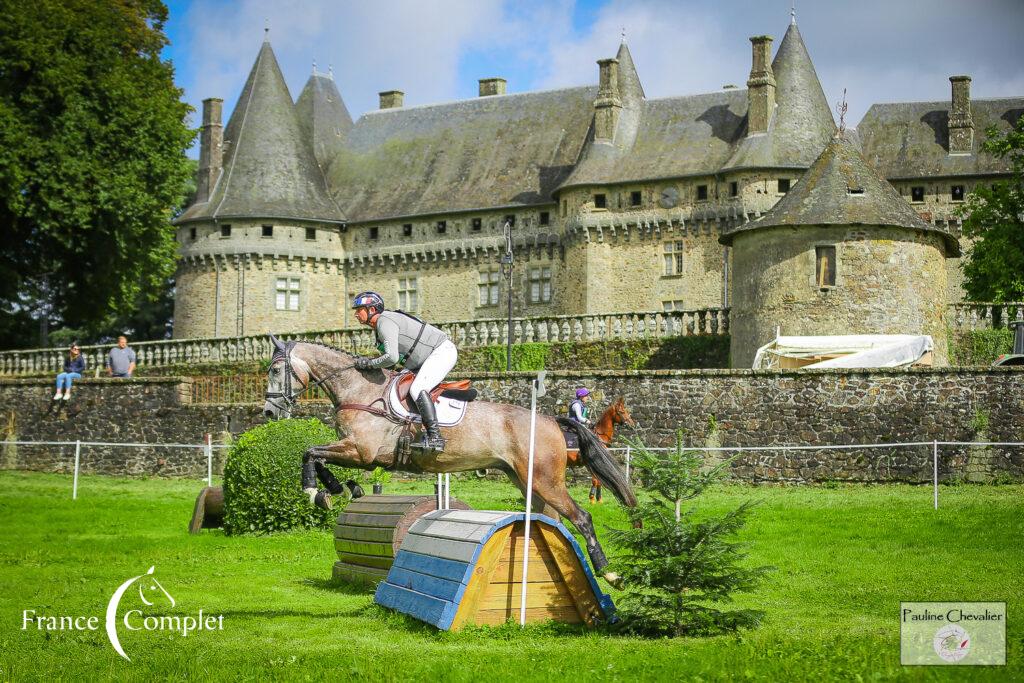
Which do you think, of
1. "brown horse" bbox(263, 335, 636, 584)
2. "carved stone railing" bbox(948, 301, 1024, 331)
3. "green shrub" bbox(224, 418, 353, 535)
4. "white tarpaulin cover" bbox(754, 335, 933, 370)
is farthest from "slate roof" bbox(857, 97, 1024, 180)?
"brown horse" bbox(263, 335, 636, 584)

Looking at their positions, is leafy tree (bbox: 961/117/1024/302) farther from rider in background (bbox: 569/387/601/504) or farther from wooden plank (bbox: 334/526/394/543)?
wooden plank (bbox: 334/526/394/543)

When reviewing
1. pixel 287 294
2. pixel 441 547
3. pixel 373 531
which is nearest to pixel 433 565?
pixel 441 547

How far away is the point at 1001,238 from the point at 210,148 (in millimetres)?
34731

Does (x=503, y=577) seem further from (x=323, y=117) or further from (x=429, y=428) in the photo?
(x=323, y=117)

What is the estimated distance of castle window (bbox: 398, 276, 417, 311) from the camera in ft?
203

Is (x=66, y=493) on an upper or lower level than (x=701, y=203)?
lower

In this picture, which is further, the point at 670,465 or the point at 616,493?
the point at 616,493

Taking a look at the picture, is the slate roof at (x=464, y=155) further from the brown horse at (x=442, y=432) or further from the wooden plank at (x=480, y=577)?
the wooden plank at (x=480, y=577)

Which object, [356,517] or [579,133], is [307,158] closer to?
[579,133]

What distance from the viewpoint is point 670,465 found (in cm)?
1183

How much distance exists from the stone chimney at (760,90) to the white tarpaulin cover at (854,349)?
70.0 ft

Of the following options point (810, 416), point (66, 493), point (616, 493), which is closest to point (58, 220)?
point (66, 493)

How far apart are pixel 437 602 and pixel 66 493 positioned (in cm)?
1675

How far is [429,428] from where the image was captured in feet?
42.8
